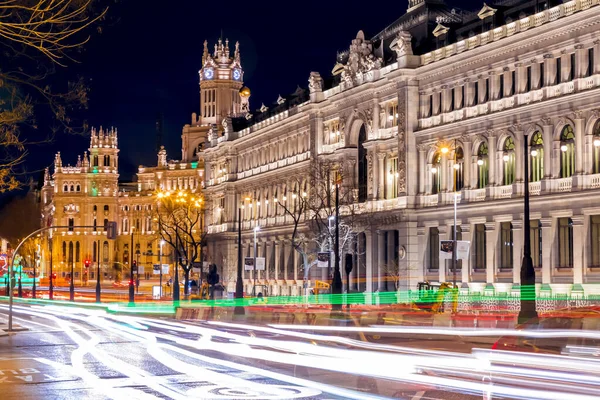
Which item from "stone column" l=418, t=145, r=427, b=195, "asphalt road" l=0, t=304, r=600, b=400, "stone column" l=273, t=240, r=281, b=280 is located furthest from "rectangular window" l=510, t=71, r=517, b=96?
"stone column" l=273, t=240, r=281, b=280

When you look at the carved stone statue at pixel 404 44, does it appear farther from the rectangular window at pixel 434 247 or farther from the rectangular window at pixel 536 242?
the rectangular window at pixel 536 242

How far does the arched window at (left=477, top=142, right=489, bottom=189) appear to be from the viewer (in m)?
66.9

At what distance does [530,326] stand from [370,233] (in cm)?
6702

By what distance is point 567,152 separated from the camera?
5909cm

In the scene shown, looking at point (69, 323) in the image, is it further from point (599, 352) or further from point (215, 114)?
point (215, 114)

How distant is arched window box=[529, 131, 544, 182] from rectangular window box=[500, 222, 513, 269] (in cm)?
421

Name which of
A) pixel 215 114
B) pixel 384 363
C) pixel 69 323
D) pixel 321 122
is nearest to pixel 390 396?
pixel 384 363

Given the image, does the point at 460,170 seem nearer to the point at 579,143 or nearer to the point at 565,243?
the point at 565,243

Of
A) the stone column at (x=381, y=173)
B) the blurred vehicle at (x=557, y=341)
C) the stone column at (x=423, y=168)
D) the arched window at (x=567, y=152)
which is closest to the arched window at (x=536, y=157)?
the arched window at (x=567, y=152)

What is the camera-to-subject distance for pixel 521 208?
204ft

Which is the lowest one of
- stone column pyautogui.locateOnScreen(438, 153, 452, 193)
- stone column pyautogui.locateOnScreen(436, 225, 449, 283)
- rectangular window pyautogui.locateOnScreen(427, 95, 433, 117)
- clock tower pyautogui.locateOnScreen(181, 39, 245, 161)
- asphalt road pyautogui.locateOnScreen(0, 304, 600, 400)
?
asphalt road pyautogui.locateOnScreen(0, 304, 600, 400)

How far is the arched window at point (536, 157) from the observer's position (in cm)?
6122

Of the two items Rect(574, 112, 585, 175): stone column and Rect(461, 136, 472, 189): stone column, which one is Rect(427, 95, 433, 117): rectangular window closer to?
Rect(461, 136, 472, 189): stone column

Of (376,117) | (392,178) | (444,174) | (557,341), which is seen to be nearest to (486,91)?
(444,174)
